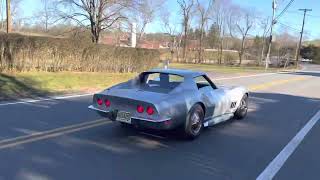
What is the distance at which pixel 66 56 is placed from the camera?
21234 mm

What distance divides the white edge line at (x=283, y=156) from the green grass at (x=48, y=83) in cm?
834

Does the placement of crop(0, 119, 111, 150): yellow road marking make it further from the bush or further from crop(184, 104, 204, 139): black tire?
the bush

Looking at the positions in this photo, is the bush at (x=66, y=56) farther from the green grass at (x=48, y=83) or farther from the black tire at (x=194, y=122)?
the black tire at (x=194, y=122)

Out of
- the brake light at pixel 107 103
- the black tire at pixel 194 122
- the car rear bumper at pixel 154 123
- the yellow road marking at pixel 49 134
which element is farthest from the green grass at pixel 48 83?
the black tire at pixel 194 122

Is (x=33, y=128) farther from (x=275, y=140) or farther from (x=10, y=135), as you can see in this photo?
(x=275, y=140)

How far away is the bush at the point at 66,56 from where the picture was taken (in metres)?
18.2

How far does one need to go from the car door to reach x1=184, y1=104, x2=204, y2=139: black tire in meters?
0.26

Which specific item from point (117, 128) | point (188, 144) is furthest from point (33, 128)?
point (188, 144)

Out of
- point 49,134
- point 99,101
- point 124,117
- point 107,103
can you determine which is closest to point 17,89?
point 49,134

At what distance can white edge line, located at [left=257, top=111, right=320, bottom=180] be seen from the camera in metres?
5.83

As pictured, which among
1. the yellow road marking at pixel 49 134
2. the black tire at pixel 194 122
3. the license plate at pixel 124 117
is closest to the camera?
the yellow road marking at pixel 49 134

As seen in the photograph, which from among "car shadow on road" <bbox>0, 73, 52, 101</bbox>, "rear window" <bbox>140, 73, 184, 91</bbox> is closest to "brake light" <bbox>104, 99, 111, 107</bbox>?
"rear window" <bbox>140, 73, 184, 91</bbox>

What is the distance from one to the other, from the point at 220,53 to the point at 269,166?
2791 inches

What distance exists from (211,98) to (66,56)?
46.5 feet
